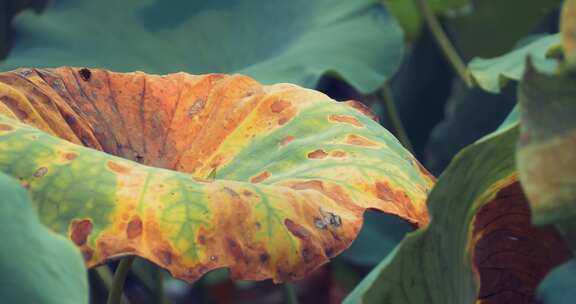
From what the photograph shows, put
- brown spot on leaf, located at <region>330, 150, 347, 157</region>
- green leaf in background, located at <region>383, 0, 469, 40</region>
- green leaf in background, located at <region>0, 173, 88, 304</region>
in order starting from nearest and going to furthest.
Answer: green leaf in background, located at <region>0, 173, 88, 304</region>, brown spot on leaf, located at <region>330, 150, 347, 157</region>, green leaf in background, located at <region>383, 0, 469, 40</region>

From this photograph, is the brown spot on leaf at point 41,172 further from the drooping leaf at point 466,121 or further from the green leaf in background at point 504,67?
the drooping leaf at point 466,121

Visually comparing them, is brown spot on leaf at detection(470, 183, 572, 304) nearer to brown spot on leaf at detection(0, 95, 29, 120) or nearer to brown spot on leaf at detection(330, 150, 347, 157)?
brown spot on leaf at detection(330, 150, 347, 157)

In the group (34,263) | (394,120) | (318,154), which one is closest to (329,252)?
(318,154)

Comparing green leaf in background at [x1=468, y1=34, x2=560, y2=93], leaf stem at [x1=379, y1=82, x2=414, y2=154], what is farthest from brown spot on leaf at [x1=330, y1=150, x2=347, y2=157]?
leaf stem at [x1=379, y1=82, x2=414, y2=154]

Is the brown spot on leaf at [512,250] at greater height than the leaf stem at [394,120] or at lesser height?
greater

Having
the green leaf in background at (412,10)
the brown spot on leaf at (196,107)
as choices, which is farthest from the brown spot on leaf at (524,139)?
the green leaf in background at (412,10)

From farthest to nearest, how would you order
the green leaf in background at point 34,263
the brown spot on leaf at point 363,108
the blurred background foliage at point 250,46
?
the blurred background foliage at point 250,46
the brown spot on leaf at point 363,108
the green leaf in background at point 34,263

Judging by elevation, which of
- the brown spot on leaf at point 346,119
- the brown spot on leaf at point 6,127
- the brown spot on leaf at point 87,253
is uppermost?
the brown spot on leaf at point 6,127
